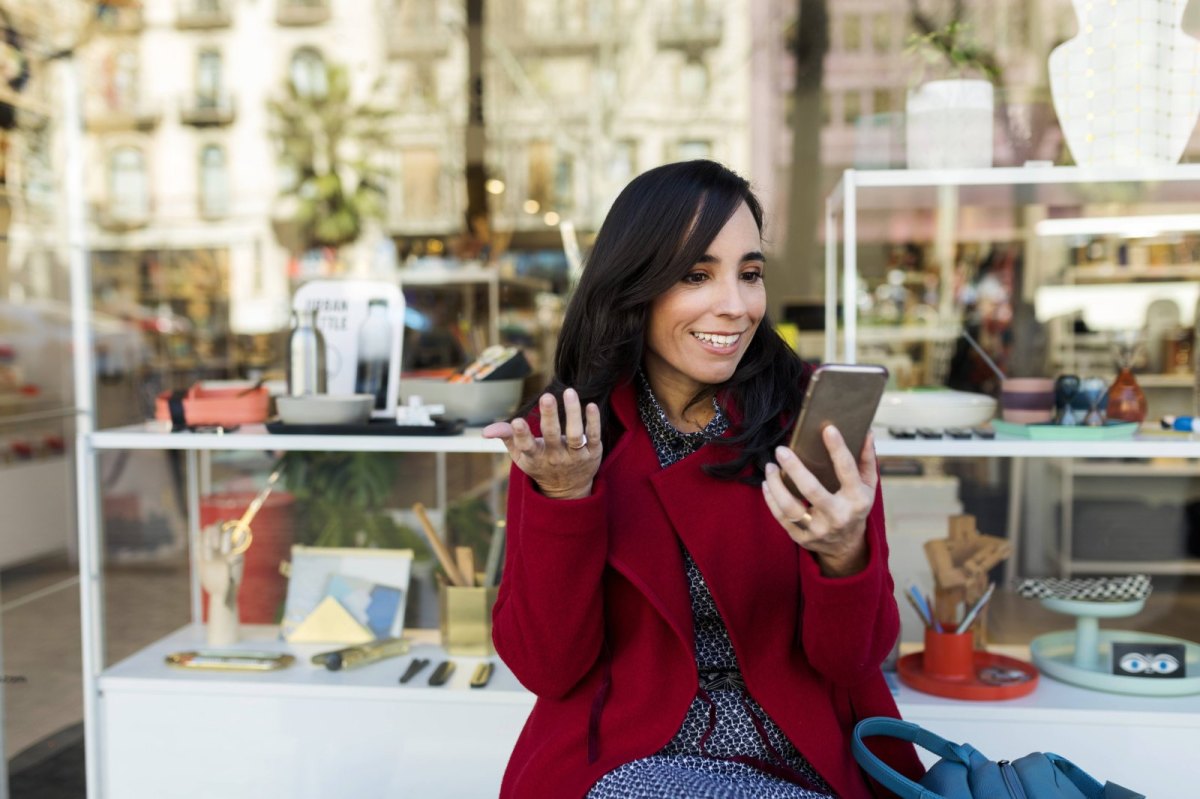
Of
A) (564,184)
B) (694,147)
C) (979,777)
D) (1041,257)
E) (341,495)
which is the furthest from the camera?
(564,184)

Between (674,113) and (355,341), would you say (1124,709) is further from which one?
(674,113)

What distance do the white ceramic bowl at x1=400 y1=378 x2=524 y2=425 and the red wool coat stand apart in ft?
2.52

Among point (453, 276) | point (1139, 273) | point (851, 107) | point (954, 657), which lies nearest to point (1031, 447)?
point (954, 657)

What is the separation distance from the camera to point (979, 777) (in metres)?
1.36

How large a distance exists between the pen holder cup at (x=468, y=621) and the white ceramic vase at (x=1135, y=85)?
1602 millimetres

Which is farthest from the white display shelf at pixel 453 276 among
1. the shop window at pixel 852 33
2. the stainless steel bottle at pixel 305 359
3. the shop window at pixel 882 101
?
the stainless steel bottle at pixel 305 359

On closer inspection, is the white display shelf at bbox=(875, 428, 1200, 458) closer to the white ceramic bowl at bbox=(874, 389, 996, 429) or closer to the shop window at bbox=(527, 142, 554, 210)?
the white ceramic bowl at bbox=(874, 389, 996, 429)

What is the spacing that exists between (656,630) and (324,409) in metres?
1.01

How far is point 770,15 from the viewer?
255 inches

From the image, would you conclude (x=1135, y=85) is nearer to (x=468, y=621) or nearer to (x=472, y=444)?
(x=472, y=444)

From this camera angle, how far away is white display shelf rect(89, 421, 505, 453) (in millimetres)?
2119

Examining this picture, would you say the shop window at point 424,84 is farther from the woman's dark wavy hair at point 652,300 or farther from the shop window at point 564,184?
the woman's dark wavy hair at point 652,300

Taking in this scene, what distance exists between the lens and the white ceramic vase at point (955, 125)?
2.04 metres

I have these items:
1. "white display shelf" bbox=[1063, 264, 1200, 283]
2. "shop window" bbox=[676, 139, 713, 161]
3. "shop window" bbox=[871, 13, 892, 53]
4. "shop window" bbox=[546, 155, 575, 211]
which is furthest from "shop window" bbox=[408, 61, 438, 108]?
"white display shelf" bbox=[1063, 264, 1200, 283]
